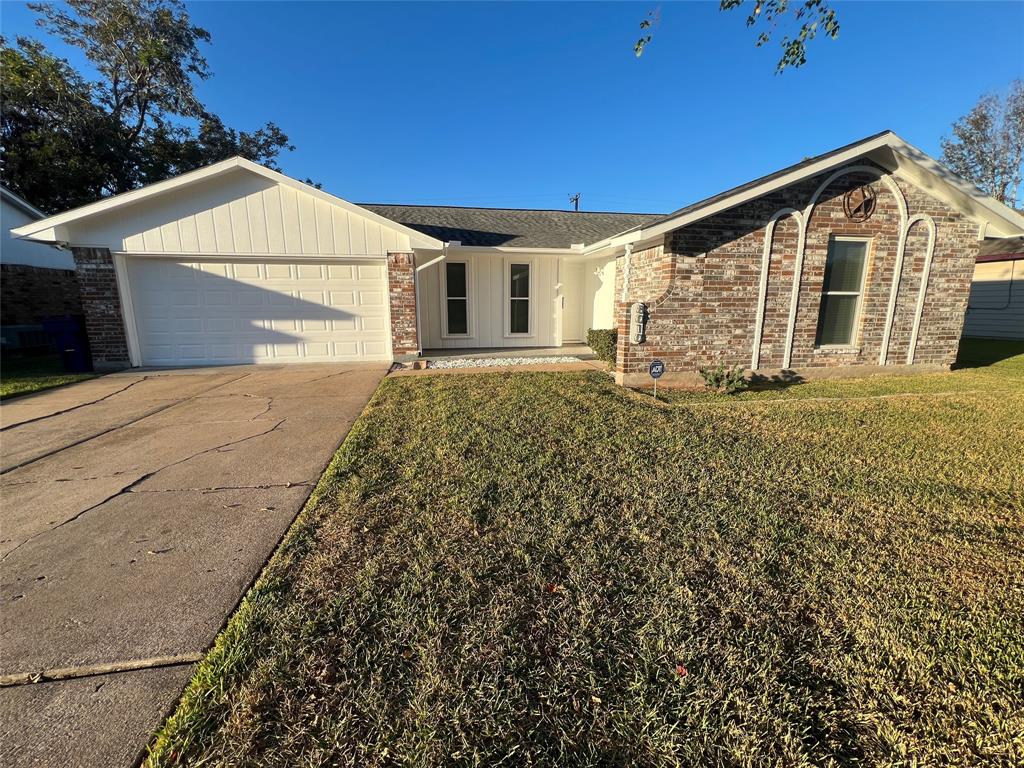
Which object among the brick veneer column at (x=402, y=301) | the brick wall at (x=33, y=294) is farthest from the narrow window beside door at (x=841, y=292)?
the brick wall at (x=33, y=294)

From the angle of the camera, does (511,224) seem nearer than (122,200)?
No

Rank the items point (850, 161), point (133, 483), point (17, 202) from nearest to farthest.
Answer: point (133, 483) → point (850, 161) → point (17, 202)

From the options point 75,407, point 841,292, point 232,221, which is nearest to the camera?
point 75,407

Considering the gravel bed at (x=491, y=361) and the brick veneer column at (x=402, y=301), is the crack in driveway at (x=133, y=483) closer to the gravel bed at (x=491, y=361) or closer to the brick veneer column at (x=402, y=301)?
the gravel bed at (x=491, y=361)

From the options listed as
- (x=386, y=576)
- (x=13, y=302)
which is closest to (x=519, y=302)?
(x=386, y=576)

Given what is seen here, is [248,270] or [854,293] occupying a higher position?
[248,270]

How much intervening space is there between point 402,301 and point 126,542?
273 inches

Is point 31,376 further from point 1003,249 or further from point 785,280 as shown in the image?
point 1003,249

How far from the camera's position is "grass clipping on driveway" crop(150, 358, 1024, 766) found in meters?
1.49

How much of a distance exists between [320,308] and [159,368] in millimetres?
3377

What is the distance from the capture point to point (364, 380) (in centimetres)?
755

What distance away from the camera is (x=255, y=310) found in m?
8.89

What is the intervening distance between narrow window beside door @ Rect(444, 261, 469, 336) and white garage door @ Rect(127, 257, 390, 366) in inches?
72.2

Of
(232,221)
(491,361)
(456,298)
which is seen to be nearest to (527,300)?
(456,298)
